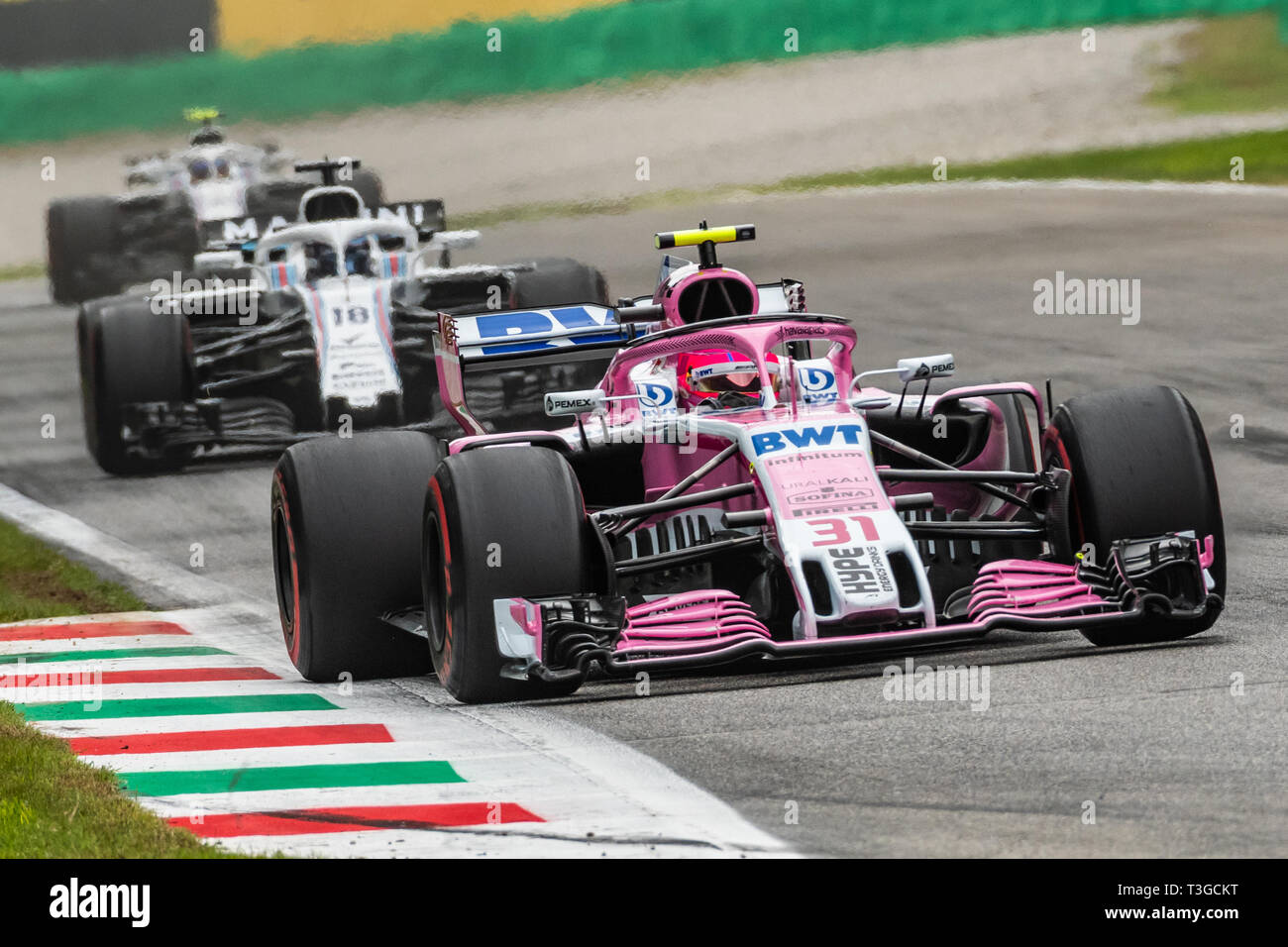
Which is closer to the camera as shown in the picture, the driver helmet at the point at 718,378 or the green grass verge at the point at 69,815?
the green grass verge at the point at 69,815

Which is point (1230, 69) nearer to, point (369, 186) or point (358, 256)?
point (369, 186)

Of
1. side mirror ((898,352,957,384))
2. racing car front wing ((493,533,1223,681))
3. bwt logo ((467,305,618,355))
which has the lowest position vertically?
racing car front wing ((493,533,1223,681))

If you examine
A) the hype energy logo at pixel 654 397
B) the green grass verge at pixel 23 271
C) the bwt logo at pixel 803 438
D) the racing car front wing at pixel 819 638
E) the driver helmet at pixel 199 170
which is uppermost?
the driver helmet at pixel 199 170

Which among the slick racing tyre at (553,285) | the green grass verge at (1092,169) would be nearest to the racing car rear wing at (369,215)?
the slick racing tyre at (553,285)

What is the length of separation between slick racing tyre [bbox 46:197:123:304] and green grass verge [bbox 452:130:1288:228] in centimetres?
441

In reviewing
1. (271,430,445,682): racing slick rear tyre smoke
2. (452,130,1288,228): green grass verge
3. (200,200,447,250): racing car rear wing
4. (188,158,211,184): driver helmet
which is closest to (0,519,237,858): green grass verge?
(271,430,445,682): racing slick rear tyre smoke

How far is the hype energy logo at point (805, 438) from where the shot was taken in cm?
952

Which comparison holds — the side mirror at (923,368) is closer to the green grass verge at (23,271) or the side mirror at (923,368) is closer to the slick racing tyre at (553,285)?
the slick racing tyre at (553,285)

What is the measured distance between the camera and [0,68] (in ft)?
93.9

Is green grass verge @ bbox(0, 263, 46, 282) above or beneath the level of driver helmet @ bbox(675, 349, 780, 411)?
beneath

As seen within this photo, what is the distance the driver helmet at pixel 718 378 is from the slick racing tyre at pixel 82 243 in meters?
17.1

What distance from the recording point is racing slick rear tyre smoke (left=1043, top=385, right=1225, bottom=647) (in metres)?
9.59

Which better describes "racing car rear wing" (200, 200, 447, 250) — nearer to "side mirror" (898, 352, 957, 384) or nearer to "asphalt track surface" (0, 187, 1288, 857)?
"asphalt track surface" (0, 187, 1288, 857)
